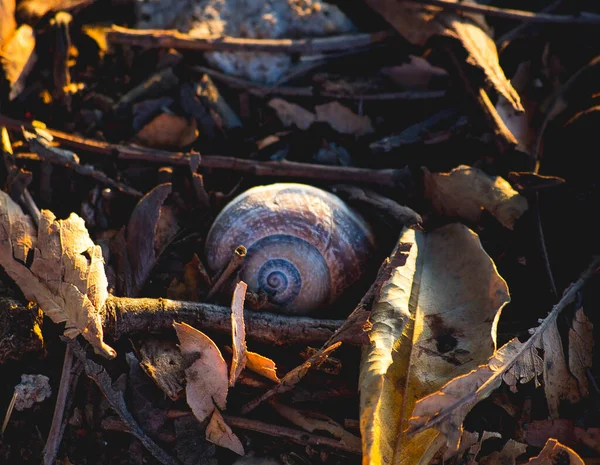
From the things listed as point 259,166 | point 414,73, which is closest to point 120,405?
point 259,166

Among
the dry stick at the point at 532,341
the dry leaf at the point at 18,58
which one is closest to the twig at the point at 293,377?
the dry stick at the point at 532,341

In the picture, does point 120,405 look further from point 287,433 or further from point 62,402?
point 287,433

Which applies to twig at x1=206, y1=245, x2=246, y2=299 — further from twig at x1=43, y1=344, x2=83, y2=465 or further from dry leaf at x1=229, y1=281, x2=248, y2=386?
twig at x1=43, y1=344, x2=83, y2=465

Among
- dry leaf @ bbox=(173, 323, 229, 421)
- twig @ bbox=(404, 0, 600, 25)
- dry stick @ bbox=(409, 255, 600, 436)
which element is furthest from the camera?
twig @ bbox=(404, 0, 600, 25)

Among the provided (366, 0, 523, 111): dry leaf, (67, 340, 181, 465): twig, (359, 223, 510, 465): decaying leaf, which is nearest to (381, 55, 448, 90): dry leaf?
(366, 0, 523, 111): dry leaf

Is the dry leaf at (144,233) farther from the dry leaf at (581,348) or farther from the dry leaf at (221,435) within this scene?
the dry leaf at (581,348)

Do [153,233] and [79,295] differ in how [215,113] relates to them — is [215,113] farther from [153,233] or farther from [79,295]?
[79,295]
